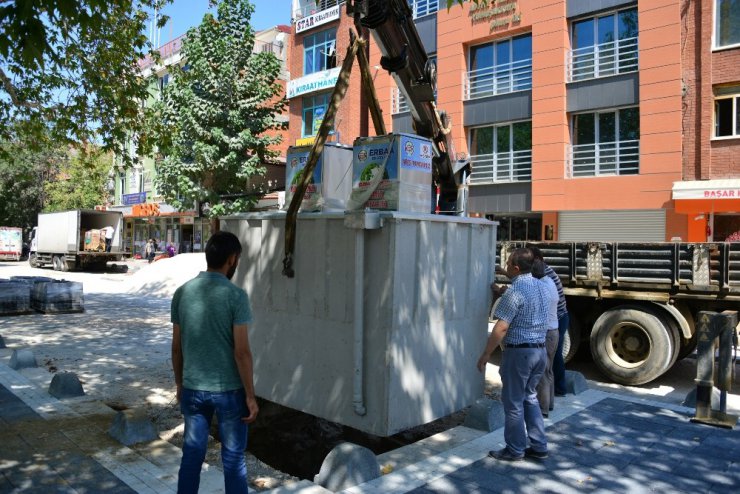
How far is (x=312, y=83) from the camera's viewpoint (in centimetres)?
2872

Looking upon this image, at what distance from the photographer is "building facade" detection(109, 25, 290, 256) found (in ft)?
112

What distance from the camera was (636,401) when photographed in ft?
21.1

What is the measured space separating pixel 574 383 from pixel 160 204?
128 feet

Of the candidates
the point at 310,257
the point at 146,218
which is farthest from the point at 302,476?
the point at 146,218

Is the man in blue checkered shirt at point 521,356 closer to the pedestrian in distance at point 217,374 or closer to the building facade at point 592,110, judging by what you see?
the pedestrian in distance at point 217,374

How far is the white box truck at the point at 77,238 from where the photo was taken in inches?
1116

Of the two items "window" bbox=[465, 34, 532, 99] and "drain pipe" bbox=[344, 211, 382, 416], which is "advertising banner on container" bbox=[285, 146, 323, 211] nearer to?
"drain pipe" bbox=[344, 211, 382, 416]

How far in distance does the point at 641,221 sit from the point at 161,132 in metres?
14.8

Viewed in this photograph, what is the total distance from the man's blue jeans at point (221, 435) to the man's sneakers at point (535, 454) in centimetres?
238

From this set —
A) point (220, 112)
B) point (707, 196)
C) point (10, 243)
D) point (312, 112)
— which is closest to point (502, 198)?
point (707, 196)

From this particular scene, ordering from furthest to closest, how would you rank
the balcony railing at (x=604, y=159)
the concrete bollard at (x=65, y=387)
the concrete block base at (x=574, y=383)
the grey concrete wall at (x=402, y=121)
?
1. the grey concrete wall at (x=402, y=121)
2. the balcony railing at (x=604, y=159)
3. the concrete block base at (x=574, y=383)
4. the concrete bollard at (x=65, y=387)

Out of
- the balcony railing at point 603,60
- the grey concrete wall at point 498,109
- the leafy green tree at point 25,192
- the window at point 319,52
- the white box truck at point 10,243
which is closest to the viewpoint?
the balcony railing at point 603,60

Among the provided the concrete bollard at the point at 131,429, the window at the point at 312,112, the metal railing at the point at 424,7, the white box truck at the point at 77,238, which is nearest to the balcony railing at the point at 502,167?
the metal railing at the point at 424,7

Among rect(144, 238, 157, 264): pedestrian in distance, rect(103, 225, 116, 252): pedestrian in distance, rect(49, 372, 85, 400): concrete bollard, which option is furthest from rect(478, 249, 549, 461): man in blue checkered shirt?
rect(144, 238, 157, 264): pedestrian in distance
